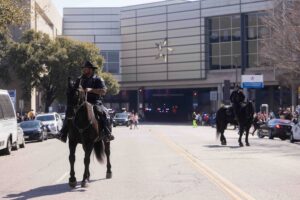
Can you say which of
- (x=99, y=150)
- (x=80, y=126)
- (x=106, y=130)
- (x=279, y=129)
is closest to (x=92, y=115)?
(x=80, y=126)

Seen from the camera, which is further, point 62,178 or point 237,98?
point 237,98

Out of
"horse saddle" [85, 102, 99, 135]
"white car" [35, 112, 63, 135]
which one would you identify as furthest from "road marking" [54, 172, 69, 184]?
"white car" [35, 112, 63, 135]

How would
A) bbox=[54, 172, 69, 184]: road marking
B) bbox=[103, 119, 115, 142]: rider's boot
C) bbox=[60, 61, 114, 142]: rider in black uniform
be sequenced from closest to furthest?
1. bbox=[60, 61, 114, 142]: rider in black uniform
2. bbox=[103, 119, 115, 142]: rider's boot
3. bbox=[54, 172, 69, 184]: road marking

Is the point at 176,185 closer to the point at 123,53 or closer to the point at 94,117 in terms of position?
the point at 94,117

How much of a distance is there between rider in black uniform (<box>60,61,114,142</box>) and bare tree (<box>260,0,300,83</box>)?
23.0m

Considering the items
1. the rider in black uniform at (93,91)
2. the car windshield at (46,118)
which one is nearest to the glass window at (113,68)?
the car windshield at (46,118)

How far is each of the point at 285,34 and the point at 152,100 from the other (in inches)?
2327

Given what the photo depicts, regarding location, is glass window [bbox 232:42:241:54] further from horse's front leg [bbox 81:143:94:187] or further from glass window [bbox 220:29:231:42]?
horse's front leg [bbox 81:143:94:187]

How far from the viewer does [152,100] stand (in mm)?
93500

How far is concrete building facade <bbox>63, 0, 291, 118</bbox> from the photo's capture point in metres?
76.6

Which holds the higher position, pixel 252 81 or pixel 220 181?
pixel 252 81

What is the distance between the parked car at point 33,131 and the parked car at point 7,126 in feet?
26.5

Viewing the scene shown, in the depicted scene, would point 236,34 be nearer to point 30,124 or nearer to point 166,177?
point 30,124

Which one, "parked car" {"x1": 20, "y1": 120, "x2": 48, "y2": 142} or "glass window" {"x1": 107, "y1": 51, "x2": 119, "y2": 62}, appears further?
"glass window" {"x1": 107, "y1": 51, "x2": 119, "y2": 62}
